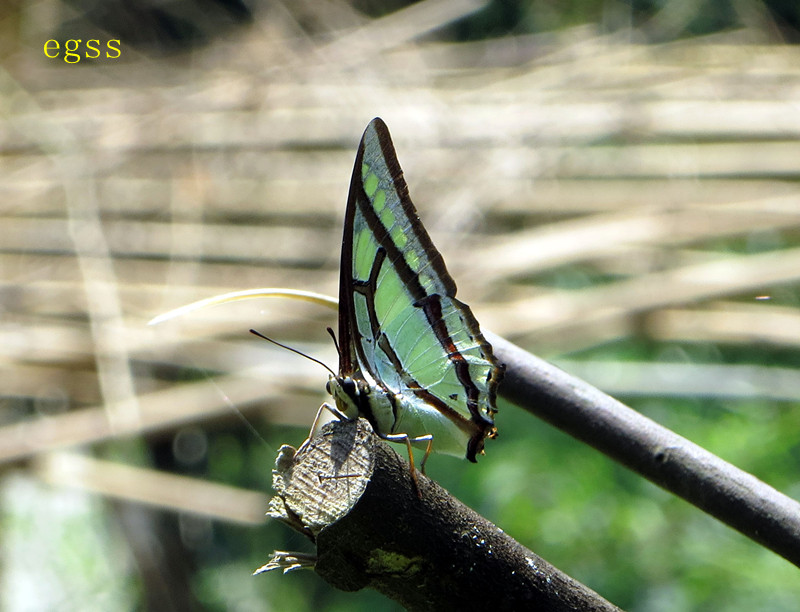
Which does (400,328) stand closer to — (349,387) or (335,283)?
(349,387)

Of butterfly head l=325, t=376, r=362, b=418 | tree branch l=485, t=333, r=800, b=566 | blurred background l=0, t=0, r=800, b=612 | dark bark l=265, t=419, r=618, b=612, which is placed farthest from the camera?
blurred background l=0, t=0, r=800, b=612

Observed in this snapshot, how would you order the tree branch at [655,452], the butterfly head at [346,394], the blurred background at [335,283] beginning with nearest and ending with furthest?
the tree branch at [655,452] < the butterfly head at [346,394] < the blurred background at [335,283]

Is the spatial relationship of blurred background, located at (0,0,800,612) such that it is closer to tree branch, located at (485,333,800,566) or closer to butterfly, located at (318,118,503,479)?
butterfly, located at (318,118,503,479)

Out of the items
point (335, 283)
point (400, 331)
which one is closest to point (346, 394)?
point (400, 331)

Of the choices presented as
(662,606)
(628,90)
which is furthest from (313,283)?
(628,90)

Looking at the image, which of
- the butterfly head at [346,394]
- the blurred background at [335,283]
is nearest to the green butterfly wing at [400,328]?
the butterfly head at [346,394]

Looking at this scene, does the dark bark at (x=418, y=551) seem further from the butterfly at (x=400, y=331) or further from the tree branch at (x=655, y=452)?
the butterfly at (x=400, y=331)

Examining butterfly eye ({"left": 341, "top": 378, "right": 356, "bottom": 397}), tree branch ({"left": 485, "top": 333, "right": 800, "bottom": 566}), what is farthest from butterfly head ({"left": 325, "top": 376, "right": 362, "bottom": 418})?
tree branch ({"left": 485, "top": 333, "right": 800, "bottom": 566})

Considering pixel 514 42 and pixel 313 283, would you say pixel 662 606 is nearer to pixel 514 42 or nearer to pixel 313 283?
pixel 313 283
